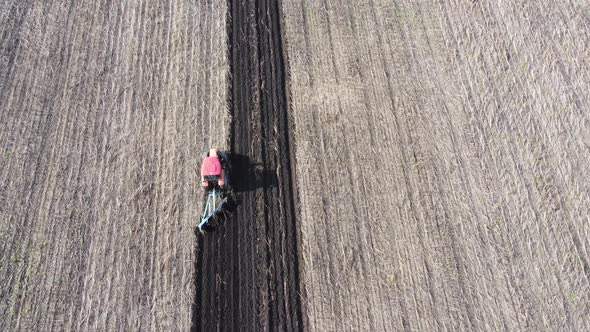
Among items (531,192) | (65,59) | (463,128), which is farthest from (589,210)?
(65,59)

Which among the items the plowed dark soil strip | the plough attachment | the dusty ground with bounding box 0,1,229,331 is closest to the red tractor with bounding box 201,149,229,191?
the plough attachment

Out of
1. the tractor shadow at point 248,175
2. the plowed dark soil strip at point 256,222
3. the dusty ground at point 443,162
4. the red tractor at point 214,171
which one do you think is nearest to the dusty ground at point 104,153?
the plowed dark soil strip at point 256,222

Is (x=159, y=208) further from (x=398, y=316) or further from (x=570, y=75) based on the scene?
(x=570, y=75)

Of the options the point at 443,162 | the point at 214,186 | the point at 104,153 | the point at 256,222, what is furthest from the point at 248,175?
the point at 443,162

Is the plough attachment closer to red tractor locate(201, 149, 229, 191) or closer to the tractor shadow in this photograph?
red tractor locate(201, 149, 229, 191)

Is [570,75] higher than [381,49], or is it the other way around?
[381,49]

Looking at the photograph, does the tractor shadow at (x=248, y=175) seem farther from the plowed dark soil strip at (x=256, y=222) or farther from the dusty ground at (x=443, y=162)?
the dusty ground at (x=443, y=162)
